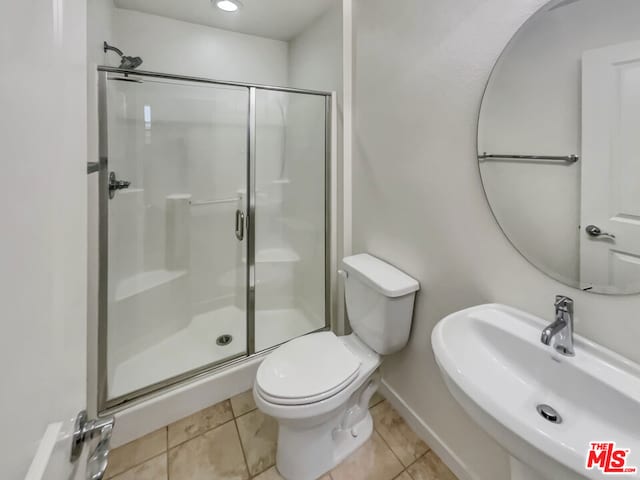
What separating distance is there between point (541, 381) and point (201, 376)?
158 cm

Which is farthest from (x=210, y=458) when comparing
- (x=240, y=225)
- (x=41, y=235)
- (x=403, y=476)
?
(x=41, y=235)

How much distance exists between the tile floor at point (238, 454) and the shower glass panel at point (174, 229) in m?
0.27

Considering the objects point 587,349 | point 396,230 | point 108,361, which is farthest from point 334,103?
point 108,361

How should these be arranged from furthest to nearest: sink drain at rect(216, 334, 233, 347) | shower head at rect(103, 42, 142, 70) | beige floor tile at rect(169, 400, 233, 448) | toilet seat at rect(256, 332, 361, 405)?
sink drain at rect(216, 334, 233, 347) < shower head at rect(103, 42, 142, 70) < beige floor tile at rect(169, 400, 233, 448) < toilet seat at rect(256, 332, 361, 405)

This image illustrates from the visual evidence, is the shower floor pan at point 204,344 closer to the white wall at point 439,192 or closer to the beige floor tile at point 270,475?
the beige floor tile at point 270,475

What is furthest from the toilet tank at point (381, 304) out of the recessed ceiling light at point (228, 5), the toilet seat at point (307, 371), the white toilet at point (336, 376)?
the recessed ceiling light at point (228, 5)

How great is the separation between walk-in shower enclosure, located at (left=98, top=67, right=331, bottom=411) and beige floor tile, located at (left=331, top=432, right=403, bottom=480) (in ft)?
2.64

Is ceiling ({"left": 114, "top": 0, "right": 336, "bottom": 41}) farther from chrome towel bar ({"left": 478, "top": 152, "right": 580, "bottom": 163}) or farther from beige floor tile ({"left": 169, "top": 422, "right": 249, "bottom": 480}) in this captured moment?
beige floor tile ({"left": 169, "top": 422, "right": 249, "bottom": 480})

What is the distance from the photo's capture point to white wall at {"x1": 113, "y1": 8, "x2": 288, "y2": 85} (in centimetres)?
203

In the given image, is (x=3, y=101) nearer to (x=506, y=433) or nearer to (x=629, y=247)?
(x=506, y=433)

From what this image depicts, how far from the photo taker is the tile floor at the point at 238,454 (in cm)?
131

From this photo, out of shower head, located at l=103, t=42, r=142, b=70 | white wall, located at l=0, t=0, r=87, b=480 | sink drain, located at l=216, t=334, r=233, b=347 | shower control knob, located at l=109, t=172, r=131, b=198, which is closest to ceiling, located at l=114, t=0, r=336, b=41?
shower head, located at l=103, t=42, r=142, b=70
